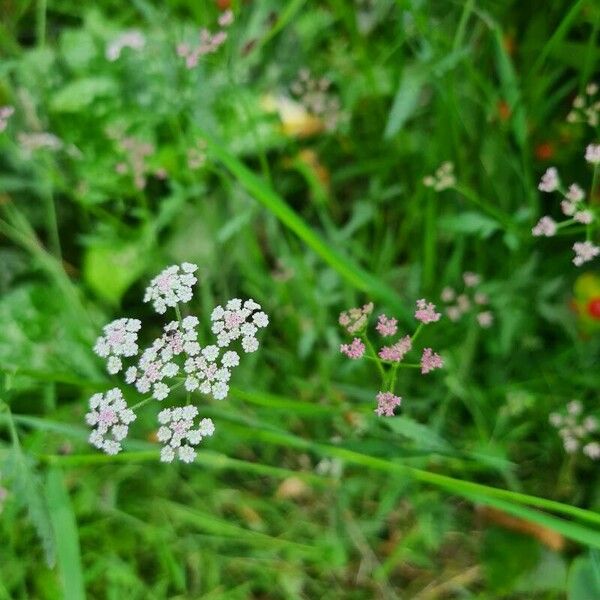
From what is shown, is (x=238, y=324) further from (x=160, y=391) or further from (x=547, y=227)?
(x=547, y=227)

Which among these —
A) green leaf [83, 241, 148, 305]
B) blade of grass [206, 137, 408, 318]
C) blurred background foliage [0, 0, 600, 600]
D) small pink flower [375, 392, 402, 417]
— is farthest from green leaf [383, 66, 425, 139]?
green leaf [83, 241, 148, 305]

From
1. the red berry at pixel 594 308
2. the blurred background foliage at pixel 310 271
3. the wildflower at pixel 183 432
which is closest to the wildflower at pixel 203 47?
the blurred background foliage at pixel 310 271

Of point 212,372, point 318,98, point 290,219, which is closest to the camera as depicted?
point 212,372

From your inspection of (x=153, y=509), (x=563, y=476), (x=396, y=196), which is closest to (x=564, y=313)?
(x=563, y=476)

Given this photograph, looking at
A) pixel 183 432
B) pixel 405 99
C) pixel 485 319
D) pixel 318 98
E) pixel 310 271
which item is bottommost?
pixel 183 432

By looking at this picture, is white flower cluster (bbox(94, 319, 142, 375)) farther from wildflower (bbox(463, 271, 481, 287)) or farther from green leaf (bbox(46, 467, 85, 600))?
wildflower (bbox(463, 271, 481, 287))

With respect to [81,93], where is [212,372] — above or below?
below

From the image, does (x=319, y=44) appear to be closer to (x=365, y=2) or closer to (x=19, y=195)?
(x=365, y=2)

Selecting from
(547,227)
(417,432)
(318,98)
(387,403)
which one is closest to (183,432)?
(387,403)
